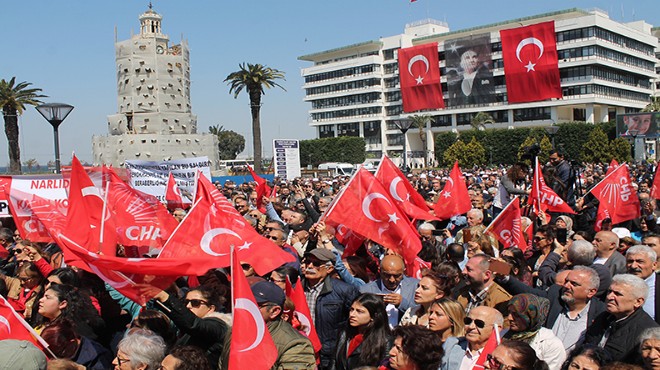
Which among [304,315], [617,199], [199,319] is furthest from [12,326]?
[617,199]

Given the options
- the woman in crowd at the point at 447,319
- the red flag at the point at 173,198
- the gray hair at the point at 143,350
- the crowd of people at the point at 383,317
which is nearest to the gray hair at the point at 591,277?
the crowd of people at the point at 383,317

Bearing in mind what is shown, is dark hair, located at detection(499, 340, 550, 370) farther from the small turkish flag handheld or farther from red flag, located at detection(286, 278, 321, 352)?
the small turkish flag handheld

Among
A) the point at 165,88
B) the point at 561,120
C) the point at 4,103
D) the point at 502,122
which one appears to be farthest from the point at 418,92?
the point at 4,103

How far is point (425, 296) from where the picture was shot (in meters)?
5.34

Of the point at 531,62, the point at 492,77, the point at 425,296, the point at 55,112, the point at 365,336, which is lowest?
the point at 365,336

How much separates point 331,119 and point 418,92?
20.6 meters

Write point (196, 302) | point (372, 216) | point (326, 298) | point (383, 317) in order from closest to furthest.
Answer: point (196, 302)
point (383, 317)
point (326, 298)
point (372, 216)

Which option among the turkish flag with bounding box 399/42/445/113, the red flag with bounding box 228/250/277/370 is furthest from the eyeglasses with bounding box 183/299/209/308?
the turkish flag with bounding box 399/42/445/113

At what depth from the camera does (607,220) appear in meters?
9.45

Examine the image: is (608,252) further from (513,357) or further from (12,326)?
(12,326)

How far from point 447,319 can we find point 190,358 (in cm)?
182

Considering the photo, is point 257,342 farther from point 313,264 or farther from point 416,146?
point 416,146

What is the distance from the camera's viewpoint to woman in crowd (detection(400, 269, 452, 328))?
5.34m

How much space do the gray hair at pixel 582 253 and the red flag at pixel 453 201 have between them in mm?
5063
